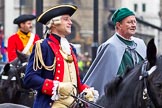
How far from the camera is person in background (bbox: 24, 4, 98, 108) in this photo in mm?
5781

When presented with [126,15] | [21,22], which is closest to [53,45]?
[126,15]

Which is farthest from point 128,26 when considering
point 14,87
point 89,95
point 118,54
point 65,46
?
point 14,87

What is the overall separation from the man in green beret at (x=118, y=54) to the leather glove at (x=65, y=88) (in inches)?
42.4

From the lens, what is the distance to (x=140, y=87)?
4.86 m

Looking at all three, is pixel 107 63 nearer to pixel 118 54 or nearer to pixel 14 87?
pixel 118 54

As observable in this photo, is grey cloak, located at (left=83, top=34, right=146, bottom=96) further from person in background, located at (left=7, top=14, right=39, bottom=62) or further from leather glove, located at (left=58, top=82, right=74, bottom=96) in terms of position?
person in background, located at (left=7, top=14, right=39, bottom=62)

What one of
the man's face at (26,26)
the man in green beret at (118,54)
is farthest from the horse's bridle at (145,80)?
the man's face at (26,26)

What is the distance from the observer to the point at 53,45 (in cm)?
599

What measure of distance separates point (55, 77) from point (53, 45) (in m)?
0.27

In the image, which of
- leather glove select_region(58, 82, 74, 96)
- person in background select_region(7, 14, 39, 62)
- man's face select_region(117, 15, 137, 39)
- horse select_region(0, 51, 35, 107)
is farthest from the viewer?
person in background select_region(7, 14, 39, 62)

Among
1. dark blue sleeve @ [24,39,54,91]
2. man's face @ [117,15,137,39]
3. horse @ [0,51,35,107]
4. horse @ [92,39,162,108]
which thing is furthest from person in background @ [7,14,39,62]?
horse @ [92,39,162,108]

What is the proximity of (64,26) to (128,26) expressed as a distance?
103cm

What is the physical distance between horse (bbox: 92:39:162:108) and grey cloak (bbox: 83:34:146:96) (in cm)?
152

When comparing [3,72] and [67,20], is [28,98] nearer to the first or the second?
[3,72]
